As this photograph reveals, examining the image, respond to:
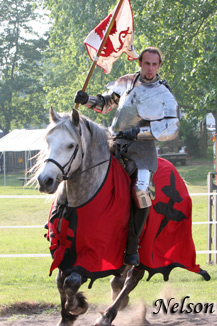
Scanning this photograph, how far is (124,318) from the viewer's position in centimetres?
528

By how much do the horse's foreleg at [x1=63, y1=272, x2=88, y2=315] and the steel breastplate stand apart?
1.31 m

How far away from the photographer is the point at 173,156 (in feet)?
92.1

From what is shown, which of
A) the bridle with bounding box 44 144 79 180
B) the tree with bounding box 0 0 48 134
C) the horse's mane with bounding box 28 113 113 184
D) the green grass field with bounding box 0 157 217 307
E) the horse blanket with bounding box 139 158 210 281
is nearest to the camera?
the bridle with bounding box 44 144 79 180

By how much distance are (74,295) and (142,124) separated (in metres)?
1.51

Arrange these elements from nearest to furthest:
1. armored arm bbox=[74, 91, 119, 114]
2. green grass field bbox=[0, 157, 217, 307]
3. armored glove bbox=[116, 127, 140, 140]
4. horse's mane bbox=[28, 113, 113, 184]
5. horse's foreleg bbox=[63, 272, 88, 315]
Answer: horse's mane bbox=[28, 113, 113, 184], horse's foreleg bbox=[63, 272, 88, 315], armored glove bbox=[116, 127, 140, 140], armored arm bbox=[74, 91, 119, 114], green grass field bbox=[0, 157, 217, 307]

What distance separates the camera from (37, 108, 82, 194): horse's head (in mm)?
3658

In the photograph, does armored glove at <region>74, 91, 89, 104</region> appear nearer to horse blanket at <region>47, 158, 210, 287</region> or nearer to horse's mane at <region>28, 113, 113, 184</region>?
horse's mane at <region>28, 113, 113, 184</region>

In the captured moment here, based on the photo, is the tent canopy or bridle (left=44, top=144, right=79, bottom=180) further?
the tent canopy

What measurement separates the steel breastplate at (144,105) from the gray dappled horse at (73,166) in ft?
0.75

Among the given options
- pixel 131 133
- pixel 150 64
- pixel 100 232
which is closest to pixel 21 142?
pixel 150 64

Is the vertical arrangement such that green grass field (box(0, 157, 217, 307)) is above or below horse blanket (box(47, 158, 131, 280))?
below

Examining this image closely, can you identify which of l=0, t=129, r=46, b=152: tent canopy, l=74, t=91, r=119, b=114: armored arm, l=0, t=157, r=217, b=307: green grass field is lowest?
l=0, t=157, r=217, b=307: green grass field

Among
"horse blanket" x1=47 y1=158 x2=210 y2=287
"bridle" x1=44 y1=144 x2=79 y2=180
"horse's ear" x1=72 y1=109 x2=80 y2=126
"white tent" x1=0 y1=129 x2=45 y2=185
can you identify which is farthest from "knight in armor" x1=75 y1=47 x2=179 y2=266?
"white tent" x1=0 y1=129 x2=45 y2=185

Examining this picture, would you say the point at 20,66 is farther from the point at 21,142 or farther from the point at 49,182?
the point at 49,182
